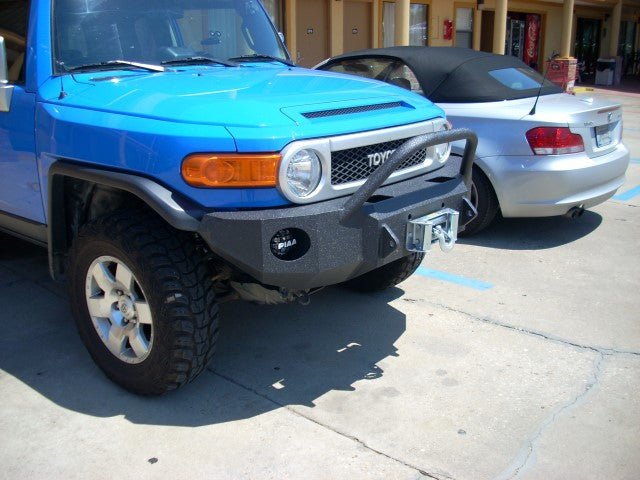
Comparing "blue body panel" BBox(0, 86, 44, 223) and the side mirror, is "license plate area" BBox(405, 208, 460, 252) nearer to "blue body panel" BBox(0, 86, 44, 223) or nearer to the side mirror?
"blue body panel" BBox(0, 86, 44, 223)

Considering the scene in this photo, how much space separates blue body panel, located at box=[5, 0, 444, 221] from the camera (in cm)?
297

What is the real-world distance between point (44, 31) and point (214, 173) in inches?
63.0

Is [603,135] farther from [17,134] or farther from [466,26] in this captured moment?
[466,26]

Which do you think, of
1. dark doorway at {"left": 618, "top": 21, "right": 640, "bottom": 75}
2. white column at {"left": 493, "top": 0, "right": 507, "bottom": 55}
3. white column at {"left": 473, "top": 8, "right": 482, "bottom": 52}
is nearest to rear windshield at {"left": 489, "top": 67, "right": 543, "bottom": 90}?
white column at {"left": 493, "top": 0, "right": 507, "bottom": 55}

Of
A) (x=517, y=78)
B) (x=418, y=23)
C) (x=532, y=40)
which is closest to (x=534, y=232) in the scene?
(x=517, y=78)

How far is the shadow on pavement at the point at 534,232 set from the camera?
595 centimetres

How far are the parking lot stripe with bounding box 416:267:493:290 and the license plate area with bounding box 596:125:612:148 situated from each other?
5.63 ft

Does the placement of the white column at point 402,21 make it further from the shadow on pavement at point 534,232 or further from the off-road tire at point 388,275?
the off-road tire at point 388,275

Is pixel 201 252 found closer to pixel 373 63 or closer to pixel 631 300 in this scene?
pixel 631 300

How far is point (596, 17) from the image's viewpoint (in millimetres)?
29781

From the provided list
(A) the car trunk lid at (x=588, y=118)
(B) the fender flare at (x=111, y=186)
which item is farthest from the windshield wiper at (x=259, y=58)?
(A) the car trunk lid at (x=588, y=118)

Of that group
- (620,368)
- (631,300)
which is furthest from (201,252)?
(631,300)

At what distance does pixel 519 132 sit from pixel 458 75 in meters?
0.88

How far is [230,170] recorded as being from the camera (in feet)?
9.70
